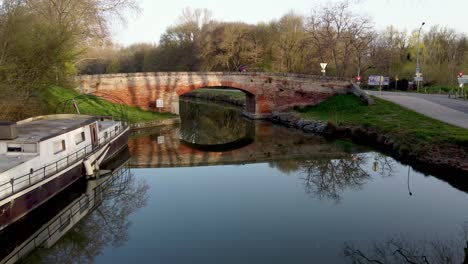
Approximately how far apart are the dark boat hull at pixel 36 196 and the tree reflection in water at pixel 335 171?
9.26 m

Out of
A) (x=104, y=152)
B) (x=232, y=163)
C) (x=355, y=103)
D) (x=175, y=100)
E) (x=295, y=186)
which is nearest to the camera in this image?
(x=295, y=186)

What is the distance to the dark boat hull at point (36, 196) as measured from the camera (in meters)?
11.4

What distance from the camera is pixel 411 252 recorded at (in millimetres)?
10375

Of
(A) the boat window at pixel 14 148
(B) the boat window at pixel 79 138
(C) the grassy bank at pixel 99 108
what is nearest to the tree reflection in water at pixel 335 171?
(B) the boat window at pixel 79 138

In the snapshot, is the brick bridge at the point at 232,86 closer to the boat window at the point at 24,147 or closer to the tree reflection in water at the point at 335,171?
the tree reflection in water at the point at 335,171

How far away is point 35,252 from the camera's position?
11023mm

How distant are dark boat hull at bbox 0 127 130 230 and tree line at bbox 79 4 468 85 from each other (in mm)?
24859

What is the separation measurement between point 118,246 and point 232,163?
10418 millimetres

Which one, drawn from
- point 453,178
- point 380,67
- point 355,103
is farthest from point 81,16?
point 380,67

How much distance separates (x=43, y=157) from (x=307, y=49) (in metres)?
40.7

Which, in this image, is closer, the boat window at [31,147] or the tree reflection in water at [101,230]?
the tree reflection in water at [101,230]

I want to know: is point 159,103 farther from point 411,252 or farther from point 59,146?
point 411,252

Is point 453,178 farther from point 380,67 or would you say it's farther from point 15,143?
point 380,67

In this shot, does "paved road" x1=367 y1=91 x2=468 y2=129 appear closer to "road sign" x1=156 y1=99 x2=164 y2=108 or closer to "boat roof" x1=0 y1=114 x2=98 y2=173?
"road sign" x1=156 y1=99 x2=164 y2=108
